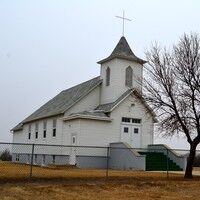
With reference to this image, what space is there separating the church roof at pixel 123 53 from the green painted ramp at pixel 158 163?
7.86 m

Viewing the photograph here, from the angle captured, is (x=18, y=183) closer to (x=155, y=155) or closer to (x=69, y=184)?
(x=69, y=184)

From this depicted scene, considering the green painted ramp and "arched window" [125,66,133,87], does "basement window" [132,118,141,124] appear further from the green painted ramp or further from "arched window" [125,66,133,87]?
the green painted ramp

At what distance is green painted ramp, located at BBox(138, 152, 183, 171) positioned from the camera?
110ft

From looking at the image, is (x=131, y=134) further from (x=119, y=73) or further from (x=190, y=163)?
(x=190, y=163)

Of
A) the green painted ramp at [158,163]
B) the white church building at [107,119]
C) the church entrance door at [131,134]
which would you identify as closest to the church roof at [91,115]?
the white church building at [107,119]

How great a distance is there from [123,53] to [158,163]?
33.5 feet

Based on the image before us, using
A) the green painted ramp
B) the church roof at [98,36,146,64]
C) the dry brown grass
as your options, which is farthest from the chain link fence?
the dry brown grass

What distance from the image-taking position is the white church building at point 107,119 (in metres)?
35.2

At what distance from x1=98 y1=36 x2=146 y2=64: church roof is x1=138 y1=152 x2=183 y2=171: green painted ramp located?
7.86 metres

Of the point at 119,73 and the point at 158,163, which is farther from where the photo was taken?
the point at 119,73

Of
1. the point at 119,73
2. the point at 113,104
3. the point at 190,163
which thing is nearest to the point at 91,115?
the point at 113,104

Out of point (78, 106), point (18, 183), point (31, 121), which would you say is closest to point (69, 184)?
point (18, 183)

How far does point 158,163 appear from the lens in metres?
34.4

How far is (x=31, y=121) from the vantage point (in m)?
48.4
